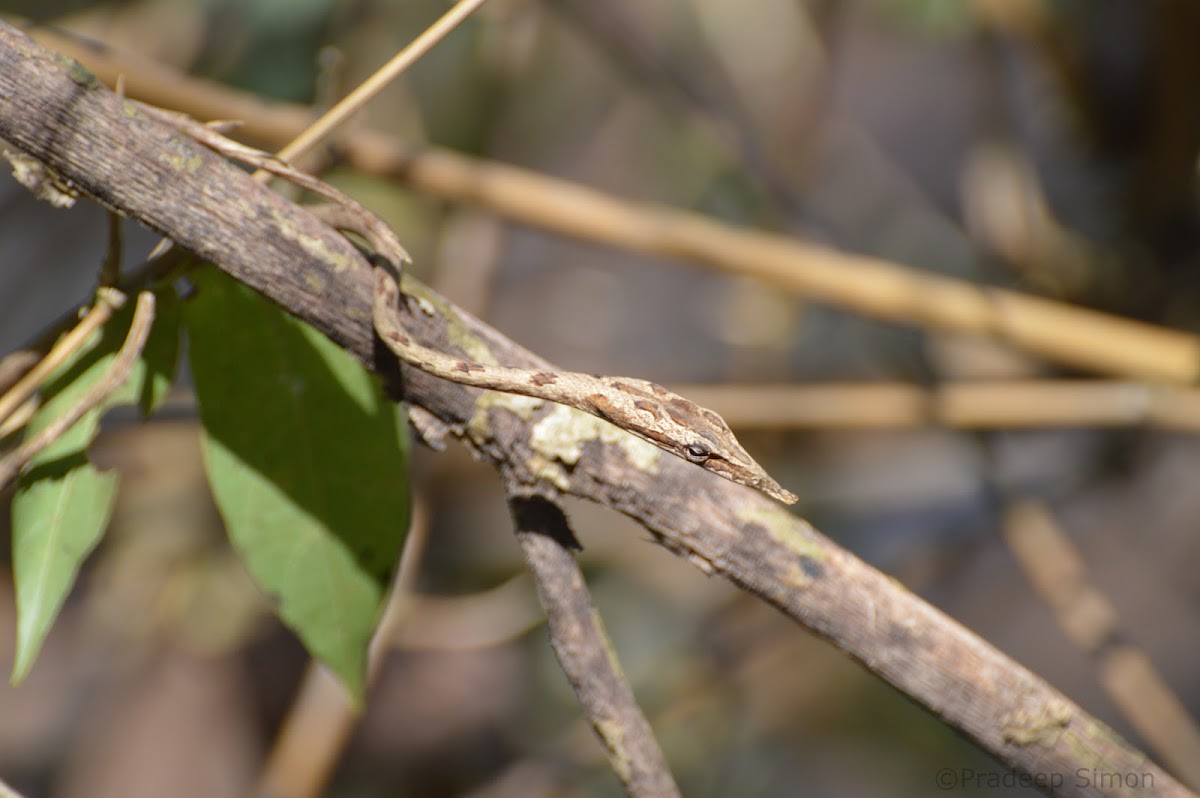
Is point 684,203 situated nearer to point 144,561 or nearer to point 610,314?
point 610,314

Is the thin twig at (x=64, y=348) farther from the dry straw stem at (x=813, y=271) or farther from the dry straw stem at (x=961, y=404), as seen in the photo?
the dry straw stem at (x=961, y=404)

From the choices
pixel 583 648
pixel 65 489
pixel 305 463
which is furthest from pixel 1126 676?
pixel 65 489

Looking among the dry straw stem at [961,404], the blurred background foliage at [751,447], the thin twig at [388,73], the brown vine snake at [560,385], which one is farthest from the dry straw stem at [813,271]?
the brown vine snake at [560,385]

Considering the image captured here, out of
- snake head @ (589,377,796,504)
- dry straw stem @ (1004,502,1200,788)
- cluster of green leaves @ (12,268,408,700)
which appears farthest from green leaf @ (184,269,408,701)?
dry straw stem @ (1004,502,1200,788)

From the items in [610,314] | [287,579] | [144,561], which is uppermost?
[287,579]

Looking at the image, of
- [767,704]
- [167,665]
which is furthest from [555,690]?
[167,665]

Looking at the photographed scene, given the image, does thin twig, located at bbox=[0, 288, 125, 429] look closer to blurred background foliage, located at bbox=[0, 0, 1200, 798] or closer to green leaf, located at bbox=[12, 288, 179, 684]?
green leaf, located at bbox=[12, 288, 179, 684]
